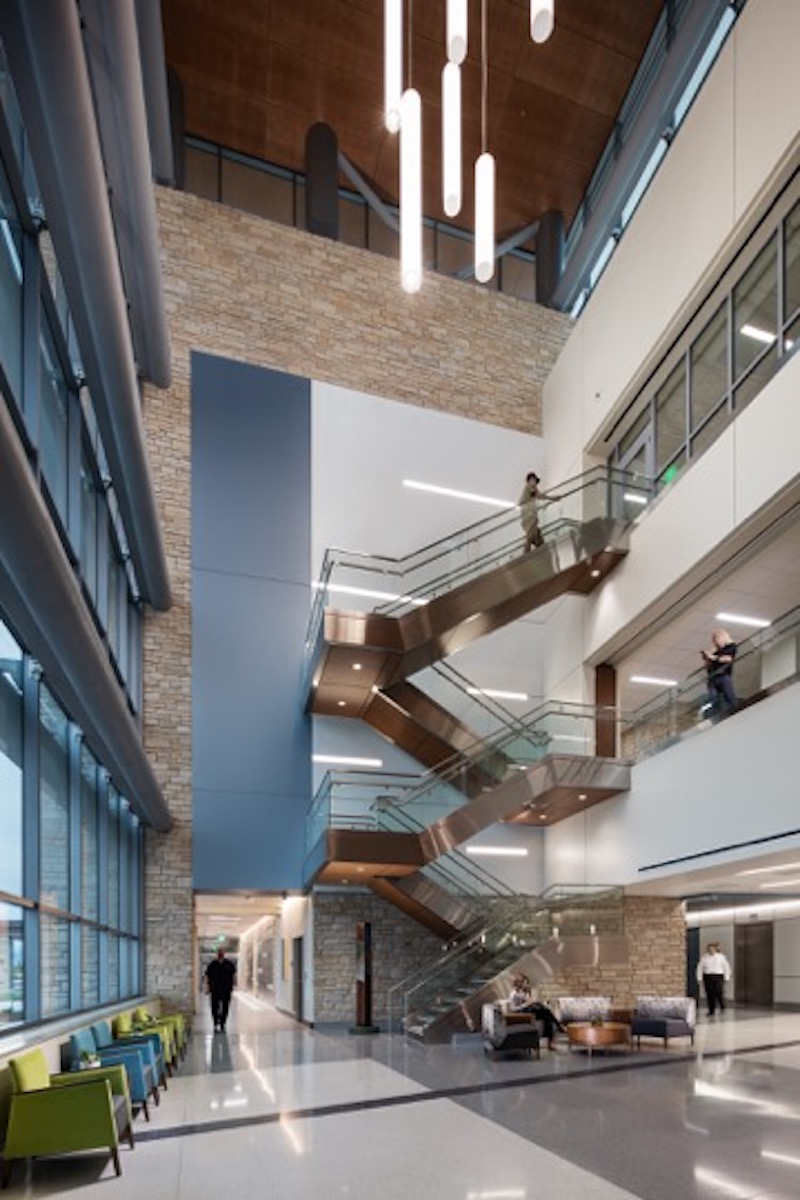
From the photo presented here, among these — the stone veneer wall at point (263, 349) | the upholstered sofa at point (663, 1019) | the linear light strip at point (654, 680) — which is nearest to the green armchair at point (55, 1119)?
the upholstered sofa at point (663, 1019)

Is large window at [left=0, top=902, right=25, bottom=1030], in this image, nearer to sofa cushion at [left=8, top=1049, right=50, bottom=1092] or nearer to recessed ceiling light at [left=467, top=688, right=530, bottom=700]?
sofa cushion at [left=8, top=1049, right=50, bottom=1092]

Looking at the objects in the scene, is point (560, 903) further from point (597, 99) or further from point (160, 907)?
point (597, 99)

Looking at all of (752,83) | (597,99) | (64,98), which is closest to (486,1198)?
(64,98)

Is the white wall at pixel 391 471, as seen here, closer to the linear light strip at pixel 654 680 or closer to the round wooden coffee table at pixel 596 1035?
the linear light strip at pixel 654 680

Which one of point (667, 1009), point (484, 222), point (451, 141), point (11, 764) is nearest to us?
point (451, 141)

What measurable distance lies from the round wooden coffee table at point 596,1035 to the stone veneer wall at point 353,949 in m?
5.42

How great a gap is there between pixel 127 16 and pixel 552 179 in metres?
18.0

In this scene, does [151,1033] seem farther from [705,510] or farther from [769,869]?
[705,510]

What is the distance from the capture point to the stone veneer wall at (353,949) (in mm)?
17953

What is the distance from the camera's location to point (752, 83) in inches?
523

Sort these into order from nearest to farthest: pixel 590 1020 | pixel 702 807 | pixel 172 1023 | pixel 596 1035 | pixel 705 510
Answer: pixel 172 1023
pixel 596 1035
pixel 702 807
pixel 705 510
pixel 590 1020

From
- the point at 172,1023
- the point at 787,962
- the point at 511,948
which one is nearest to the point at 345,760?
the point at 511,948

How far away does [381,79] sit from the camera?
21.8m

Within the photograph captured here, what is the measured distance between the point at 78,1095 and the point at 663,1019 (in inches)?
396
